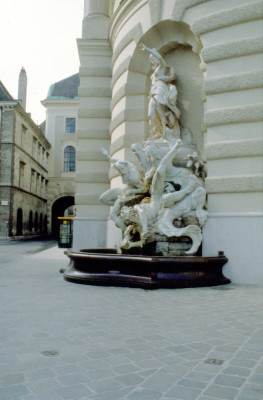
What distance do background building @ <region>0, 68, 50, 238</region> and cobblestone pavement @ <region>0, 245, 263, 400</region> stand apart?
29.4 m

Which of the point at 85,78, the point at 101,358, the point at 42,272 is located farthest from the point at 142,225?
the point at 85,78

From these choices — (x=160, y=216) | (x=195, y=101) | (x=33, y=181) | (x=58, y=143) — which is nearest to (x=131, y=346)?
(x=160, y=216)

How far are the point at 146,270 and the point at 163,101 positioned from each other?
5551 mm

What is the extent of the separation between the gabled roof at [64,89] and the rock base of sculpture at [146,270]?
40.9 meters

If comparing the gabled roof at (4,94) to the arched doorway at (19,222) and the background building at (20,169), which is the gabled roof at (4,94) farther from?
the arched doorway at (19,222)

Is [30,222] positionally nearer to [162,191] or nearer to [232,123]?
[162,191]

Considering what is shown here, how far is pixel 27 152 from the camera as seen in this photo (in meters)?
39.5

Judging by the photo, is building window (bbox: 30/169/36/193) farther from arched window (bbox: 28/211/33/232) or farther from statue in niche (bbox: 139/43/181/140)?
statue in niche (bbox: 139/43/181/140)

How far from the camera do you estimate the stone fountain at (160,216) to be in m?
7.26

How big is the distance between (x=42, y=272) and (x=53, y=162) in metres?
39.6

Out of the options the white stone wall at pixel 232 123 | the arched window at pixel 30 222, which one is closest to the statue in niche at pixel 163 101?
the white stone wall at pixel 232 123

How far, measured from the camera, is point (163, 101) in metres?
11.0

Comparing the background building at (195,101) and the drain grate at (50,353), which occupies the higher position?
the background building at (195,101)

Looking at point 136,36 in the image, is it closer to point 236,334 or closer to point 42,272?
point 42,272
